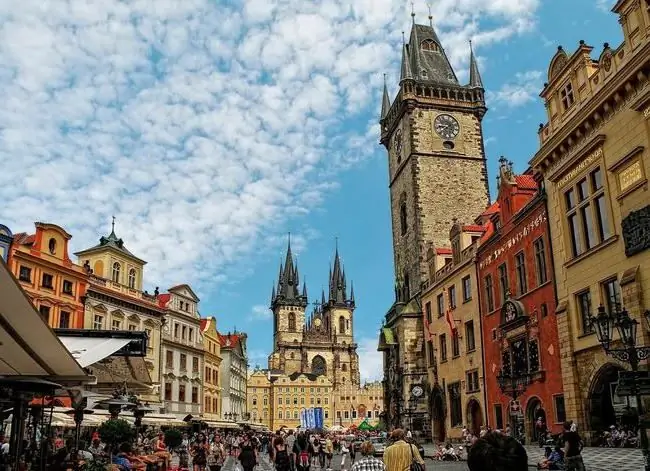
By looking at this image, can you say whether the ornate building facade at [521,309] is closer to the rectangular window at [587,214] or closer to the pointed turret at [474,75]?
the rectangular window at [587,214]

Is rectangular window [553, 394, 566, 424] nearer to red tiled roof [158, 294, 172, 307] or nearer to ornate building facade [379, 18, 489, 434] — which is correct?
ornate building facade [379, 18, 489, 434]

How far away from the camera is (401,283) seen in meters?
52.1

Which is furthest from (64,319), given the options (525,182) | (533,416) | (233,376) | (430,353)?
(233,376)

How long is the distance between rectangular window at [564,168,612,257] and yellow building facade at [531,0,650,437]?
0.03m

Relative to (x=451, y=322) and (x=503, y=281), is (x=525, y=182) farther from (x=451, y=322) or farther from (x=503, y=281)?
(x=451, y=322)

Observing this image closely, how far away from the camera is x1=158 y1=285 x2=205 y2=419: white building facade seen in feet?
167

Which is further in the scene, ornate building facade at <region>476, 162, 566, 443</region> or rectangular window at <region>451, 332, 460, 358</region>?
rectangular window at <region>451, 332, 460, 358</region>

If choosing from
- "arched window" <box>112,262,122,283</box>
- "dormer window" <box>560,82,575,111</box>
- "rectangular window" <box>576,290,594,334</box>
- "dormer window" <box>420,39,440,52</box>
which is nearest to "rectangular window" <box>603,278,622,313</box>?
"rectangular window" <box>576,290,594,334</box>

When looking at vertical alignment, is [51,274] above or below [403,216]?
below

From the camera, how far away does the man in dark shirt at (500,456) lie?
9.83 ft

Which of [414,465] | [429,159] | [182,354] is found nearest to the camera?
[414,465]

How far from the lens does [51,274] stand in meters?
37.5

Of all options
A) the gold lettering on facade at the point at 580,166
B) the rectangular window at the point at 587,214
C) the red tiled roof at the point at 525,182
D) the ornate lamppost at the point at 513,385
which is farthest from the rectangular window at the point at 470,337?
the gold lettering on facade at the point at 580,166

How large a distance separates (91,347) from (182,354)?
131ft
